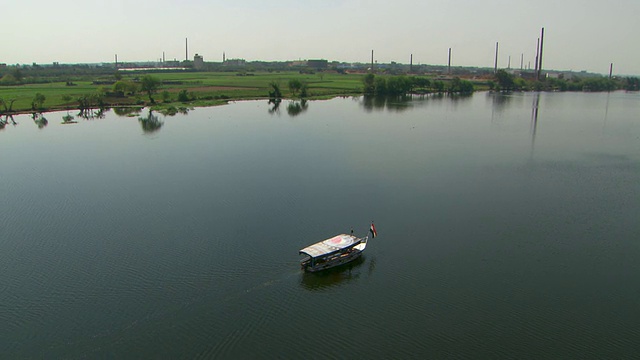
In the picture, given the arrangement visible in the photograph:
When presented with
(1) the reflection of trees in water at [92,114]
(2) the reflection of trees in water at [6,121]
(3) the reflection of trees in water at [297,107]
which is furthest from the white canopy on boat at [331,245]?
(1) the reflection of trees in water at [92,114]

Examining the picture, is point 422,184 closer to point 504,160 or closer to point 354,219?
point 354,219

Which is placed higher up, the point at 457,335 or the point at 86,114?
the point at 86,114

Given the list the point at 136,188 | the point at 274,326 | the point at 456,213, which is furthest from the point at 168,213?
the point at 456,213

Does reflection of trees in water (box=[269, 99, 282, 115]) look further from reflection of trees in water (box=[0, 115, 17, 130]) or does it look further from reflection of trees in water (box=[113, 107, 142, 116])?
reflection of trees in water (box=[0, 115, 17, 130])

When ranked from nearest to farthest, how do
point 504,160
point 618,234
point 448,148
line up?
point 618,234
point 504,160
point 448,148

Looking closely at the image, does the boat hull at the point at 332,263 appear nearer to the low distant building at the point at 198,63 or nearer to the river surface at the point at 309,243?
the river surface at the point at 309,243

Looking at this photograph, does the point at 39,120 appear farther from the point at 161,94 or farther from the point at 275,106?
the point at 275,106

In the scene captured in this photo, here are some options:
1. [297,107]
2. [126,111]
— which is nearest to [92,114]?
[126,111]
